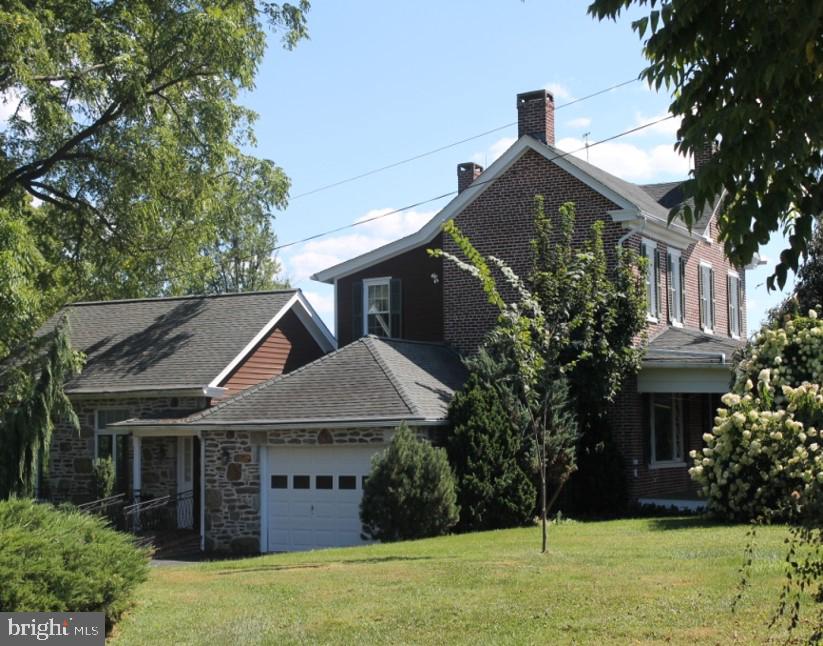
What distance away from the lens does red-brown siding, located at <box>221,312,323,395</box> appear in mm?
25844

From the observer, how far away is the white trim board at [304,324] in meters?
26.2

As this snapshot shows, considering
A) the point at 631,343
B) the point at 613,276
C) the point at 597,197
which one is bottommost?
the point at 631,343

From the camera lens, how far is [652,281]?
2561cm

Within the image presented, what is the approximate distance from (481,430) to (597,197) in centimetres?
→ 683

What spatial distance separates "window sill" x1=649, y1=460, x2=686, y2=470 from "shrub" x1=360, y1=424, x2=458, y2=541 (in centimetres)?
720

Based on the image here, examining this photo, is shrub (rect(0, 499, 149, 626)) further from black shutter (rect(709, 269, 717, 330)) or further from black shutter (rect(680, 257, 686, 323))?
black shutter (rect(709, 269, 717, 330))

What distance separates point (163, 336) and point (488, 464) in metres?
11.2

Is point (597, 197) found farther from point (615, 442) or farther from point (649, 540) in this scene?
point (649, 540)

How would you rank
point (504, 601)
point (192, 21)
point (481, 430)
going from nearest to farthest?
point (504, 601) → point (481, 430) → point (192, 21)

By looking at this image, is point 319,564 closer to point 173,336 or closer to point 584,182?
point 584,182

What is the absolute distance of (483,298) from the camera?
26016 mm

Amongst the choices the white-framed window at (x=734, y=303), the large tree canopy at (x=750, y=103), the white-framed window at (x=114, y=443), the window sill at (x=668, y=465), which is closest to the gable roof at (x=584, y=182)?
the white-framed window at (x=734, y=303)

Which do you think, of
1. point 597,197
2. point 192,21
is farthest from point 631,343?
point 192,21

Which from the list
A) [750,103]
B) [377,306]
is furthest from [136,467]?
[750,103]
